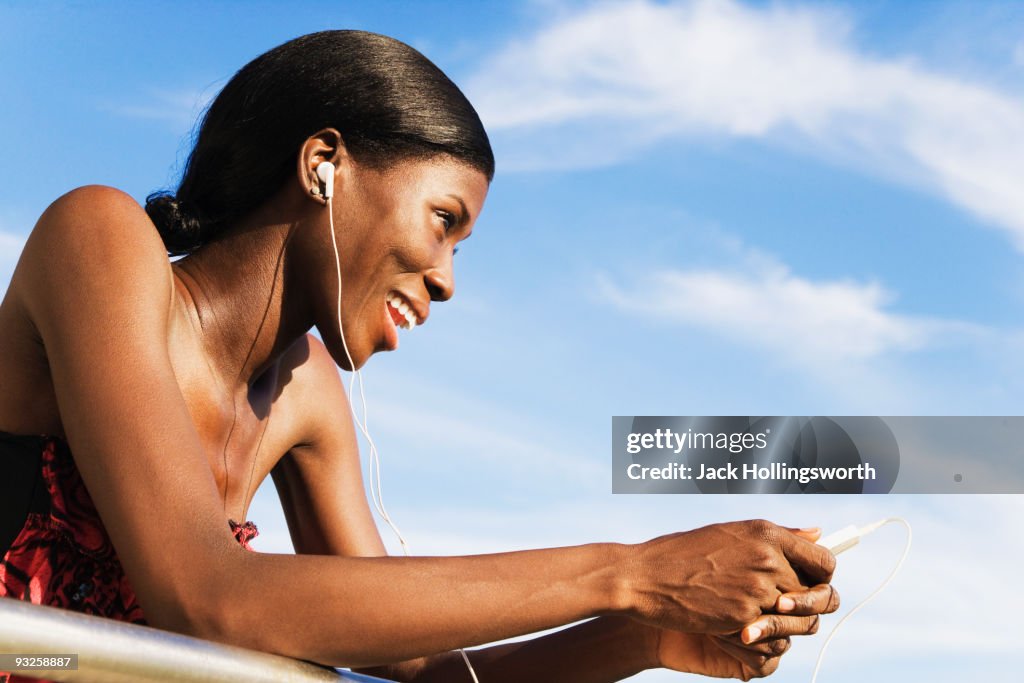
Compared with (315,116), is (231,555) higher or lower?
lower

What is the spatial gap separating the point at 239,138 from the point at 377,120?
31 centimetres

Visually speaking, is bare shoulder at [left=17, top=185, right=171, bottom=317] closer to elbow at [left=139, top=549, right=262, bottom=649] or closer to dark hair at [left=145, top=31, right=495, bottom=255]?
dark hair at [left=145, top=31, right=495, bottom=255]

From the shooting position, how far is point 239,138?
7.99 feet

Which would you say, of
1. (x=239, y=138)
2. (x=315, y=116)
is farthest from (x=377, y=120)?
(x=239, y=138)

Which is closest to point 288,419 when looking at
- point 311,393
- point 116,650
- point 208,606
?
point 311,393

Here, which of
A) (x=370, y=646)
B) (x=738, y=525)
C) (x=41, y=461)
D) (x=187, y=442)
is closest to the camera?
(x=370, y=646)

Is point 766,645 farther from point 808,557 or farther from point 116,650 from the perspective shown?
point 116,650

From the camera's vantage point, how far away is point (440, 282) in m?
2.43

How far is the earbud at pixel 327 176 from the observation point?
7.64 feet

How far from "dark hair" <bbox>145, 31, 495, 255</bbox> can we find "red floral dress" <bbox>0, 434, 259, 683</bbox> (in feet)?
1.86

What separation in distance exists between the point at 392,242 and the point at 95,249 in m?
0.59

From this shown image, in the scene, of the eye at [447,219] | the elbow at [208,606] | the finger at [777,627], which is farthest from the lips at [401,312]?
the finger at [777,627]

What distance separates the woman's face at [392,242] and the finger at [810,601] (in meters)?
0.92

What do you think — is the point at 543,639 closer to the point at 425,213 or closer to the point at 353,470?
the point at 353,470
